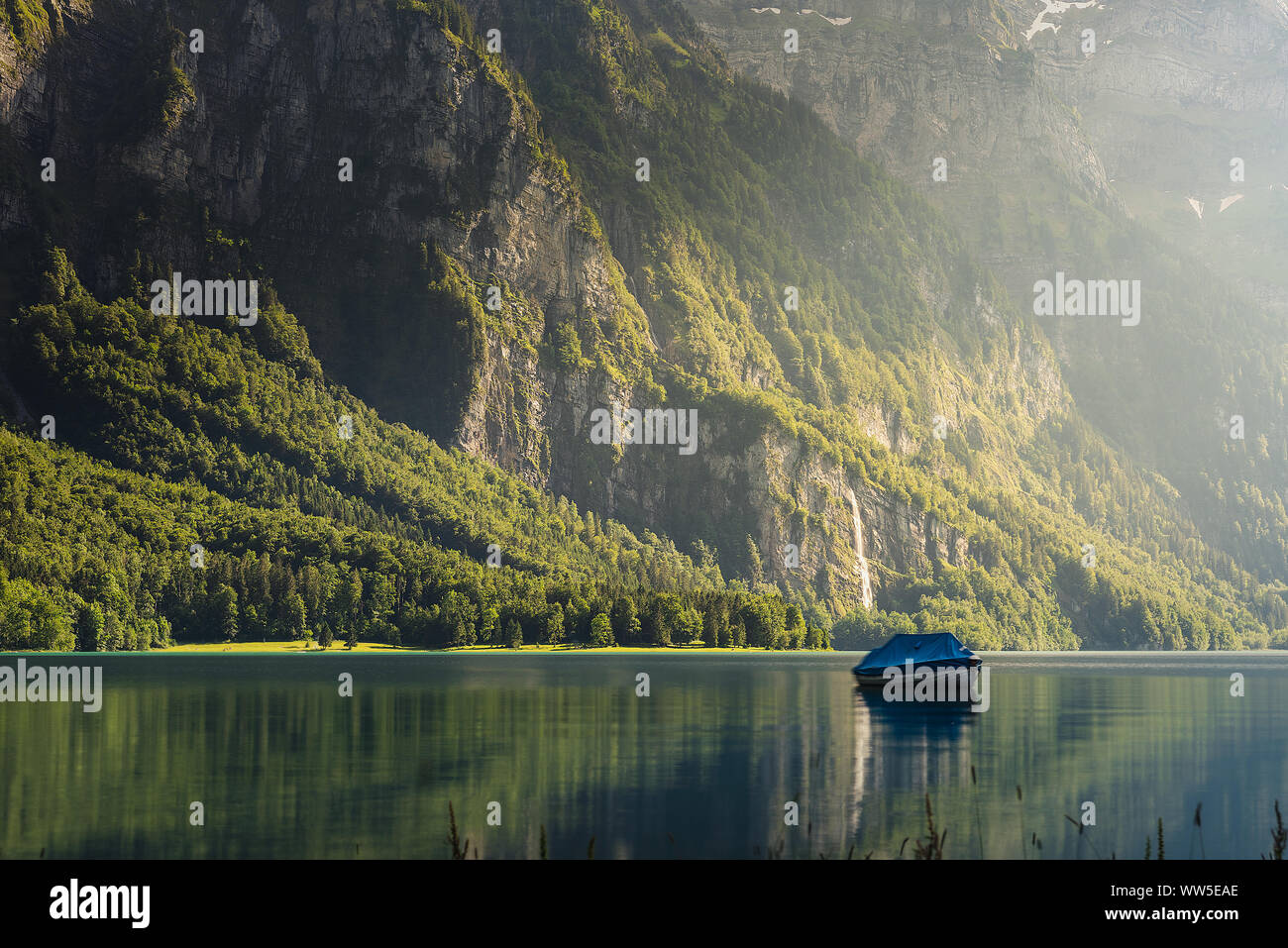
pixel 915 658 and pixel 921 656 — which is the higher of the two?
pixel 921 656

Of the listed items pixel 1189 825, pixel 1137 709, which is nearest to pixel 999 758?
pixel 1189 825

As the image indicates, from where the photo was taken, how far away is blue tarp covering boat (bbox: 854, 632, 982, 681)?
14125cm

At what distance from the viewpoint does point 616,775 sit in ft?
210

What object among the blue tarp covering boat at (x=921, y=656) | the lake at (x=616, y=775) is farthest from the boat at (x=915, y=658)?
the lake at (x=616, y=775)

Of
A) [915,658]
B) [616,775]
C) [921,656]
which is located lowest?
[616,775]

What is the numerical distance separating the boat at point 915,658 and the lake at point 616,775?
20378 mm

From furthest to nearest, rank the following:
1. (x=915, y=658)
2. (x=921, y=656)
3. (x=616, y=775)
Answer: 1. (x=921, y=656)
2. (x=915, y=658)
3. (x=616, y=775)

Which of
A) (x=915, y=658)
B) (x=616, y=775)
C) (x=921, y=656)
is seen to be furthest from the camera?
(x=921, y=656)

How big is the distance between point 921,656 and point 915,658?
811mm

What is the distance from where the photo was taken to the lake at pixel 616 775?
155 ft

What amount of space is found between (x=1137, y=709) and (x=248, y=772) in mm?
81753

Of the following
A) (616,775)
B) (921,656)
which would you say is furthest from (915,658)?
(616,775)

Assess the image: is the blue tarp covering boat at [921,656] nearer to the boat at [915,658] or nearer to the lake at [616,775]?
the boat at [915,658]

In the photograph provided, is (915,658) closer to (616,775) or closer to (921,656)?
(921,656)
